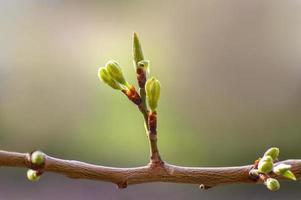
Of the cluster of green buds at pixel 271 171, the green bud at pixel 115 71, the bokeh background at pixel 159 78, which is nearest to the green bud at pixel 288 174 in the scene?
the cluster of green buds at pixel 271 171

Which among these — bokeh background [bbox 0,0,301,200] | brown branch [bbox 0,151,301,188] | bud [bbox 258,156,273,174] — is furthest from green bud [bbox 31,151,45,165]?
bokeh background [bbox 0,0,301,200]

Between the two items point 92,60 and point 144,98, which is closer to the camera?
point 144,98

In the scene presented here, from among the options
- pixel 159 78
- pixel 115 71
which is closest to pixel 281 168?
pixel 115 71

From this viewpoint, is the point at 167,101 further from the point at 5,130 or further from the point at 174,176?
the point at 174,176

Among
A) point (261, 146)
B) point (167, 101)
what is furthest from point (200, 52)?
point (261, 146)

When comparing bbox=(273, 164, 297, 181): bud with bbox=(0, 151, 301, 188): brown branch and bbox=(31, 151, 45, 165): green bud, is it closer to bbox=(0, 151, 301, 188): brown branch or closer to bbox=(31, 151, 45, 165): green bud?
bbox=(0, 151, 301, 188): brown branch
